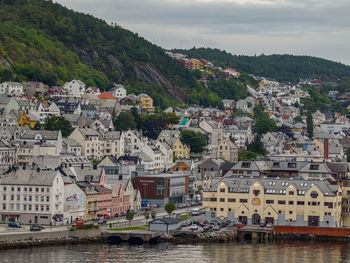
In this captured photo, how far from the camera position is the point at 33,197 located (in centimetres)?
8162

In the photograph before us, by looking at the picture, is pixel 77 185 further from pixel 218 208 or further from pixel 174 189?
pixel 174 189

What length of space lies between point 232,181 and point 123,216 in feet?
35.6

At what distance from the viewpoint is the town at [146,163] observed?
83.6 meters

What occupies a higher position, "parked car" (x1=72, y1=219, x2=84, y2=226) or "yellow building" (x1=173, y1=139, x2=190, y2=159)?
"yellow building" (x1=173, y1=139, x2=190, y2=159)

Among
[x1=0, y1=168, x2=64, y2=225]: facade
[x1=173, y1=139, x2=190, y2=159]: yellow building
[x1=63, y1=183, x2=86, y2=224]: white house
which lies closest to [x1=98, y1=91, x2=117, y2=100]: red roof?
[x1=173, y1=139, x2=190, y2=159]: yellow building

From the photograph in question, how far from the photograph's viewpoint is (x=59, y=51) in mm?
187625

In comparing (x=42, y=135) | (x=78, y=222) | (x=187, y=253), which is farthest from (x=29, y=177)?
(x=42, y=135)

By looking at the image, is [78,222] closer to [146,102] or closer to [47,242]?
[47,242]

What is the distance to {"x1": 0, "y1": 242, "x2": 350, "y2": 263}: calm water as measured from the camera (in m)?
69.8

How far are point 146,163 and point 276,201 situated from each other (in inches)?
1425

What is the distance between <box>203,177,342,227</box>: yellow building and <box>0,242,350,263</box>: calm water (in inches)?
188

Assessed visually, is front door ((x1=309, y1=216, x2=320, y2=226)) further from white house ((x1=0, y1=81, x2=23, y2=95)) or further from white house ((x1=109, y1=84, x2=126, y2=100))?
white house ((x1=109, y1=84, x2=126, y2=100))

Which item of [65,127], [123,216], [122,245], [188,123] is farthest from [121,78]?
[122,245]

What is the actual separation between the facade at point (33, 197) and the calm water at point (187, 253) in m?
6.90
